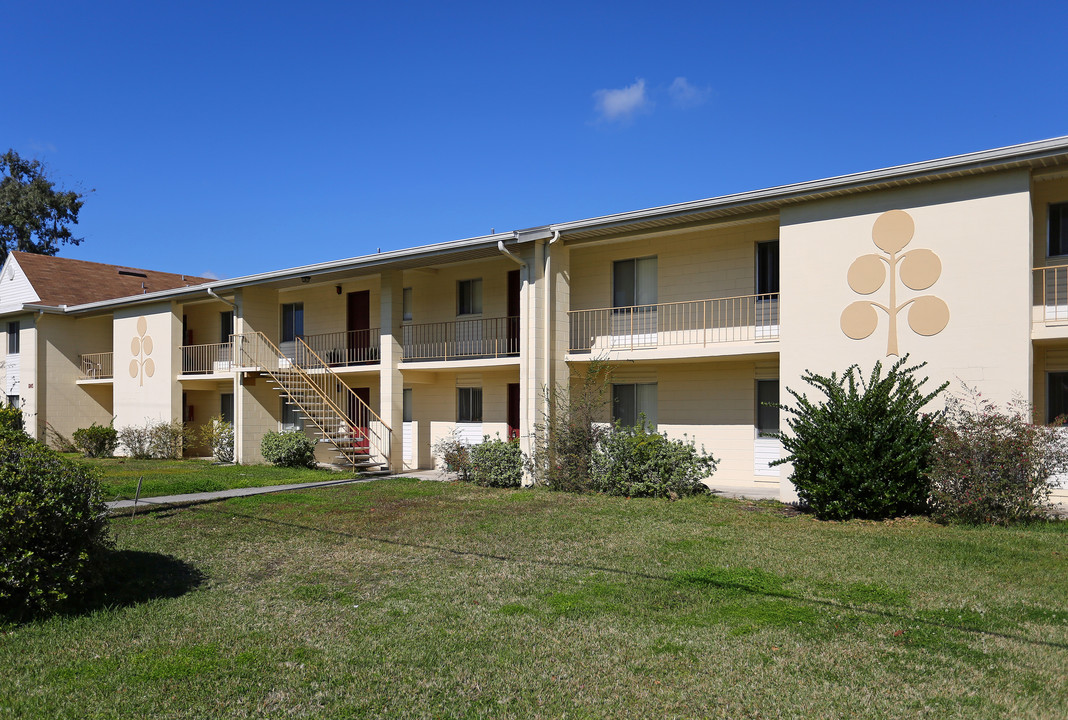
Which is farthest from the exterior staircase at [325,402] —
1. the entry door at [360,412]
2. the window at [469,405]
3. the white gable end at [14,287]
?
the white gable end at [14,287]

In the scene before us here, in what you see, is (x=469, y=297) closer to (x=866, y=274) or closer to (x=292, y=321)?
(x=292, y=321)

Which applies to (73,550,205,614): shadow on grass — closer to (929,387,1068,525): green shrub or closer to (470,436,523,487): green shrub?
(470,436,523,487): green shrub

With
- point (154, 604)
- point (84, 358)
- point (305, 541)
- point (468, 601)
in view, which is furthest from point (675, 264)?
point (84, 358)

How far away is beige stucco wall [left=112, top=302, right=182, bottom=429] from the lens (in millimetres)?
24750

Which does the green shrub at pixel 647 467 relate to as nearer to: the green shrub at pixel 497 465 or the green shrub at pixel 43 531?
the green shrub at pixel 497 465

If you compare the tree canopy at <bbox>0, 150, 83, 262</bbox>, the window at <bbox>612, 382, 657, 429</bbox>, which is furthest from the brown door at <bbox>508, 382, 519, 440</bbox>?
the tree canopy at <bbox>0, 150, 83, 262</bbox>

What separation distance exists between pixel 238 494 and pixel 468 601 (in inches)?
367

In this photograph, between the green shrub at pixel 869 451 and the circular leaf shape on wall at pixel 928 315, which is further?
the circular leaf shape on wall at pixel 928 315

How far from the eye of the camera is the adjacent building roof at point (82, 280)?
94.5 feet

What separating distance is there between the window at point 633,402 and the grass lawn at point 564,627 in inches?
268

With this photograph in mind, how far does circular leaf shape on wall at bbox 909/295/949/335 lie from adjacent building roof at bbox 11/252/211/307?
2499 centimetres

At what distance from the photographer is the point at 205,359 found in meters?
25.9

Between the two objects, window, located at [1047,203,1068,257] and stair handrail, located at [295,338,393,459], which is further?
stair handrail, located at [295,338,393,459]

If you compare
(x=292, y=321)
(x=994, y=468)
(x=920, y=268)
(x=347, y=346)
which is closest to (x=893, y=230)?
(x=920, y=268)
